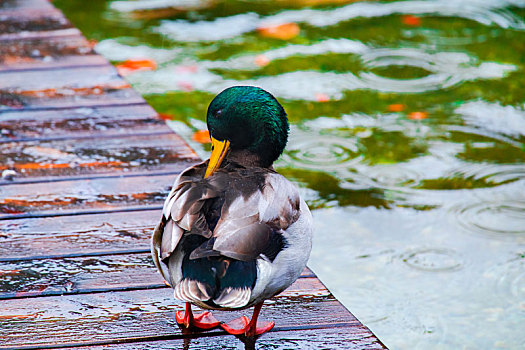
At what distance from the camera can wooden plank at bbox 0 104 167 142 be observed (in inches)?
144

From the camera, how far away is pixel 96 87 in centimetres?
416

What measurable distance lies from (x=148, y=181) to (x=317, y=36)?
10.7 ft

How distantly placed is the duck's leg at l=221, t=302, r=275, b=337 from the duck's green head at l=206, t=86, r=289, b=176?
1.54 ft

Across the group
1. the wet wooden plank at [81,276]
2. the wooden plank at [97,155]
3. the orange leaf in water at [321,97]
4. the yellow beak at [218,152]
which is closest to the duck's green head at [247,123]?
the yellow beak at [218,152]

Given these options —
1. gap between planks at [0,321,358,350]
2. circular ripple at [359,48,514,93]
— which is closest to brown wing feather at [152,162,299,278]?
gap between planks at [0,321,358,350]

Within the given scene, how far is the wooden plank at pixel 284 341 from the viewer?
228 cm

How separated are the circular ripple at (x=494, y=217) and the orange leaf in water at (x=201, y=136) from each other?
156 centimetres

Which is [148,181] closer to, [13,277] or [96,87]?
[13,277]

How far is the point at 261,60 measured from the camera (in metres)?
5.73

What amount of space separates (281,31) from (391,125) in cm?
188

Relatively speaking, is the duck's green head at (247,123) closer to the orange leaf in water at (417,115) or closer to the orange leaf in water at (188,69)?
the orange leaf in water at (417,115)

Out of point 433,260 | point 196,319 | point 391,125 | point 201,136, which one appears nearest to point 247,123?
point 196,319

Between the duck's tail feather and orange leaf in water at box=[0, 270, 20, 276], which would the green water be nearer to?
the duck's tail feather

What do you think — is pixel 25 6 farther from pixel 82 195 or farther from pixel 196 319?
pixel 196 319
